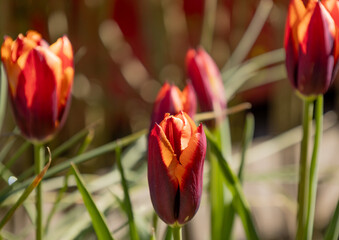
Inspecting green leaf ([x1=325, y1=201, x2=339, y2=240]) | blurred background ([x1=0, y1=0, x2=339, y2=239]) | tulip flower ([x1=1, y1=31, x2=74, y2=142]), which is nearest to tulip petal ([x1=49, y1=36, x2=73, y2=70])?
tulip flower ([x1=1, y1=31, x2=74, y2=142])

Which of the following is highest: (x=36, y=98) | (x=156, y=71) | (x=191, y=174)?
(x=156, y=71)

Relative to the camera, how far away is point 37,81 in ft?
1.69

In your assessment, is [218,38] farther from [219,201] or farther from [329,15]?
[329,15]

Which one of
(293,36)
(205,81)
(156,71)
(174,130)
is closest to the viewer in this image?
(174,130)

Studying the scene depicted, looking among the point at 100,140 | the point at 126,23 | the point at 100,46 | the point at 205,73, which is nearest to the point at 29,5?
the point at 100,46

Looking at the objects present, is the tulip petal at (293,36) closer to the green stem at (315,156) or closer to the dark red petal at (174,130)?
the green stem at (315,156)

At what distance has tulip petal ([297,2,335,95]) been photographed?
1.63 ft

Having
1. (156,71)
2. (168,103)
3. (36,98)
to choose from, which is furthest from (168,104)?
(156,71)

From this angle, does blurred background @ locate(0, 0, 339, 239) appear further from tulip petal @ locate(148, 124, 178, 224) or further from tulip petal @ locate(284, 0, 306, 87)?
tulip petal @ locate(148, 124, 178, 224)

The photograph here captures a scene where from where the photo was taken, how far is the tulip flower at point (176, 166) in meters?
0.40

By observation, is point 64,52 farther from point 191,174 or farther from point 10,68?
point 191,174

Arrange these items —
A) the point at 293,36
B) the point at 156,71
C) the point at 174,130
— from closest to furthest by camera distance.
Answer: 1. the point at 174,130
2. the point at 293,36
3. the point at 156,71

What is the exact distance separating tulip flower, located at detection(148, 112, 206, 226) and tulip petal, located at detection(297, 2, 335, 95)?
0.46ft

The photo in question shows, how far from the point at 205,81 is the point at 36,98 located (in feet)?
0.61
